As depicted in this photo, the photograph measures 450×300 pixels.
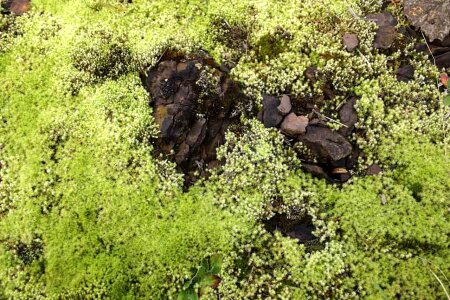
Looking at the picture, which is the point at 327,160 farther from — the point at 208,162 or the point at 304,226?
the point at 208,162

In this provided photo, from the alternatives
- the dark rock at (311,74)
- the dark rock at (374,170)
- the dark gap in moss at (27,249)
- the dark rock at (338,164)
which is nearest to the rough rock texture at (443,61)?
the dark rock at (311,74)

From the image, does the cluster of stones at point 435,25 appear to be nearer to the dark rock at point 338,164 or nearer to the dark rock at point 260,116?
the dark rock at point 338,164

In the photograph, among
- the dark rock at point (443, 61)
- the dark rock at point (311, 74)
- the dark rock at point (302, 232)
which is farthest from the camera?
the dark rock at point (443, 61)

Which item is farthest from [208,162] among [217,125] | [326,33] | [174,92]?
[326,33]

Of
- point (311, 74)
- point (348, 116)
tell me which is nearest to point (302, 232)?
point (348, 116)

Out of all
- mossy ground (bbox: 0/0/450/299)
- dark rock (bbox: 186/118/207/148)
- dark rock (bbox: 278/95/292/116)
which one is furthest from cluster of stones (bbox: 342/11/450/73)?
dark rock (bbox: 186/118/207/148)

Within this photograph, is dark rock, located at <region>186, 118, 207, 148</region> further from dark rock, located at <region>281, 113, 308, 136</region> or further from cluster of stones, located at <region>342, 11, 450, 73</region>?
cluster of stones, located at <region>342, 11, 450, 73</region>

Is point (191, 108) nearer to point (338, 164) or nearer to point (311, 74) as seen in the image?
Result: point (311, 74)
